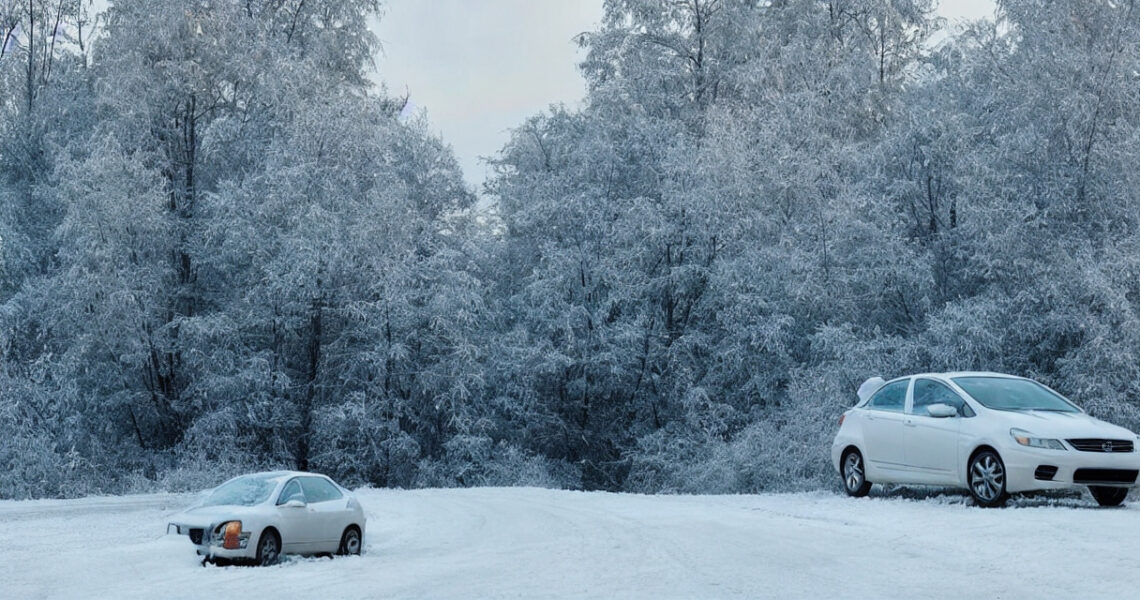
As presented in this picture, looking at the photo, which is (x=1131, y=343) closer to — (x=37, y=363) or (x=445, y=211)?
(x=445, y=211)

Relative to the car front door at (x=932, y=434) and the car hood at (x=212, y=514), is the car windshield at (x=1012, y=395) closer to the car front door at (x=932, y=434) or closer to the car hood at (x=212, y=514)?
the car front door at (x=932, y=434)

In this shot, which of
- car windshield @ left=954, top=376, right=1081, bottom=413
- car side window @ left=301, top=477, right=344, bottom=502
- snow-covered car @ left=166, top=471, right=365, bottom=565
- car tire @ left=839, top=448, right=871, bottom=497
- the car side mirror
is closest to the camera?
snow-covered car @ left=166, top=471, right=365, bottom=565

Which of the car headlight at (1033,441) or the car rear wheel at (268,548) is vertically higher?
the car headlight at (1033,441)

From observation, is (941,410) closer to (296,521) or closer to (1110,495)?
(1110,495)

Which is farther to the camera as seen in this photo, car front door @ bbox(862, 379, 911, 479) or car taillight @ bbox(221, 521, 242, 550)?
car front door @ bbox(862, 379, 911, 479)

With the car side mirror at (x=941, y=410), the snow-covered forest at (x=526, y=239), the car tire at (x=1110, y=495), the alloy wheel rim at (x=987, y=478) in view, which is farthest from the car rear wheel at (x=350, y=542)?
the snow-covered forest at (x=526, y=239)

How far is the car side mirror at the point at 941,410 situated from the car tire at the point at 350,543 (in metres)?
7.40

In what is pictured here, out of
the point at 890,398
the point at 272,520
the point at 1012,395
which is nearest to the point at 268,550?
the point at 272,520

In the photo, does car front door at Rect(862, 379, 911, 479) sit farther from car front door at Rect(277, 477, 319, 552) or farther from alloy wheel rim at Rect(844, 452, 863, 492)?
car front door at Rect(277, 477, 319, 552)

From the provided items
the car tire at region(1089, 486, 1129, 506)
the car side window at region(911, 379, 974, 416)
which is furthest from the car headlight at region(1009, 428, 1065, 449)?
the car tire at region(1089, 486, 1129, 506)

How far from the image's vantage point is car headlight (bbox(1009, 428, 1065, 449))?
14.7 meters

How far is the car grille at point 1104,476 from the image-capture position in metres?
14.6

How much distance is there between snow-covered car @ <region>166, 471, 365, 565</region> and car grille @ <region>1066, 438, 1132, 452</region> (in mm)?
8629

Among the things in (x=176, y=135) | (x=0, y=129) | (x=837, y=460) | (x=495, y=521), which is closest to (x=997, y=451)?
(x=837, y=460)
